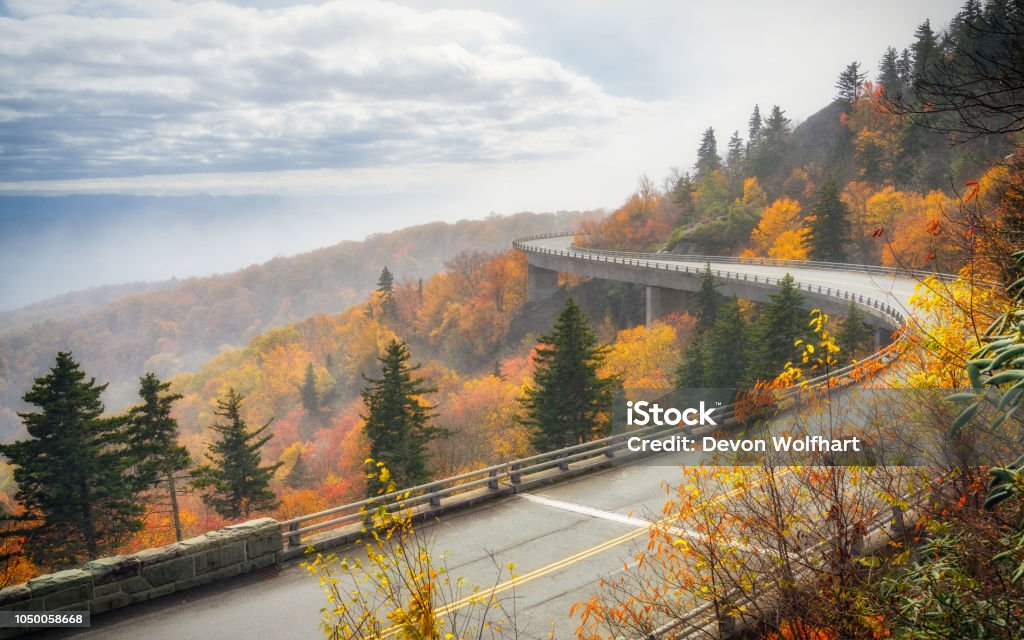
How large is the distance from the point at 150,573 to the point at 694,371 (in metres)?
40.9

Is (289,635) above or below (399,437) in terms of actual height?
above

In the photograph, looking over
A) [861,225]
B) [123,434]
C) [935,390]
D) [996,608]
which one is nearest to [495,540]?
[935,390]

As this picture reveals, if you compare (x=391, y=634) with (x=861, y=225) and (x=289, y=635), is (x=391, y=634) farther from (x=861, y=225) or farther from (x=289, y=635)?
(x=861, y=225)

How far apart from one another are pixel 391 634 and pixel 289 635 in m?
1.58

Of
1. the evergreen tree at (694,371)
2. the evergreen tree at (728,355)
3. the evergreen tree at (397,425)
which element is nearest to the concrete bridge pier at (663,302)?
the evergreen tree at (694,371)

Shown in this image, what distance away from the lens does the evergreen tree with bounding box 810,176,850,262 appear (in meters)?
65.9

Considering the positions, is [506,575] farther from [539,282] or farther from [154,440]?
[539,282]

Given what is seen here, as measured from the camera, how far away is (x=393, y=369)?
115ft

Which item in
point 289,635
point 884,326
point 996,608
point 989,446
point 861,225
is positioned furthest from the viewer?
point 861,225

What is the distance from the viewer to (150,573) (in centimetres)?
1139

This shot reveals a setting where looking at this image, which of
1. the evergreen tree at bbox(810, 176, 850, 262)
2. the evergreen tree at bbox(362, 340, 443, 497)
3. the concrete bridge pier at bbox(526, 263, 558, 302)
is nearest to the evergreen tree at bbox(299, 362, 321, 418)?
the concrete bridge pier at bbox(526, 263, 558, 302)

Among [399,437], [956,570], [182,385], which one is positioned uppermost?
[956,570]

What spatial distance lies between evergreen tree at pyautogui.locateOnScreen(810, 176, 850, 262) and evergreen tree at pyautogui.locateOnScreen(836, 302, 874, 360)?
90.5 feet

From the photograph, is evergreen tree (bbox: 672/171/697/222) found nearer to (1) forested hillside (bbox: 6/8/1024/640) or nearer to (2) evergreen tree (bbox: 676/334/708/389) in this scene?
(1) forested hillside (bbox: 6/8/1024/640)
